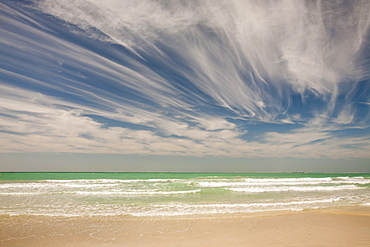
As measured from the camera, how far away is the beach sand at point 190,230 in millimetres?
6363

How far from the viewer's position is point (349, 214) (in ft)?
34.0

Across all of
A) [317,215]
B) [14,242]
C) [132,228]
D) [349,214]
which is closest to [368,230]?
[317,215]

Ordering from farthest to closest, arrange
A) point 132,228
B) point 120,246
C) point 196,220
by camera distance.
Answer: point 196,220 < point 132,228 < point 120,246

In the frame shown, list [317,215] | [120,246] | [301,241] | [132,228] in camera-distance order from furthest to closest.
Answer: [317,215], [132,228], [301,241], [120,246]

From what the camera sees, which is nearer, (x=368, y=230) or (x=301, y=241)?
(x=301, y=241)

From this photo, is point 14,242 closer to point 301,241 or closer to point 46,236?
point 46,236

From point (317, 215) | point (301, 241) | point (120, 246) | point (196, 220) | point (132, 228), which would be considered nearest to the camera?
point (120, 246)

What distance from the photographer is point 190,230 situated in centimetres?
751

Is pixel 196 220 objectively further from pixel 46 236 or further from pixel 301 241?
pixel 46 236

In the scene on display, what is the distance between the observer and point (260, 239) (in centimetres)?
660

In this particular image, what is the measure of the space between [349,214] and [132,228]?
11.2 metres

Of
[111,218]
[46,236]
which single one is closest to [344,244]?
[111,218]

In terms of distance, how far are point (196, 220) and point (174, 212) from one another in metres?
1.93

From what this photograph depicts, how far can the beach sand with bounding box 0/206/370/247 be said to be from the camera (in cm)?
636
